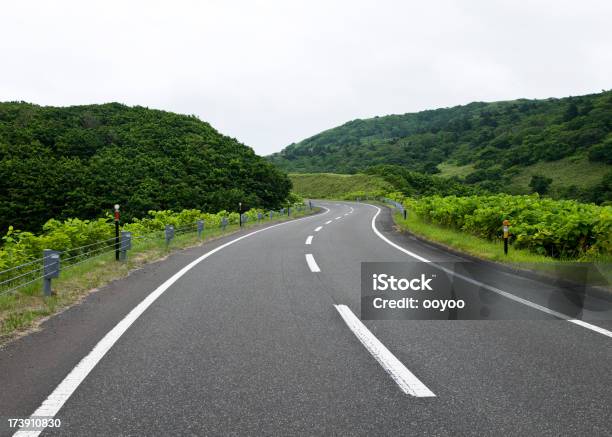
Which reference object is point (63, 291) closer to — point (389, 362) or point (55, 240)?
point (55, 240)

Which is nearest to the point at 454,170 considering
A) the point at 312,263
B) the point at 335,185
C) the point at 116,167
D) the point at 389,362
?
the point at 335,185

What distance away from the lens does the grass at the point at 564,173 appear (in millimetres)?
75062

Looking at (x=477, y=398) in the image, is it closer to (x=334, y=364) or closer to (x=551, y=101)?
(x=334, y=364)

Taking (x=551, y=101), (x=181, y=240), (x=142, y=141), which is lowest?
(x=181, y=240)

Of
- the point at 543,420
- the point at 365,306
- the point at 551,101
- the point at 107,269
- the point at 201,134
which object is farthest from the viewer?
the point at 551,101

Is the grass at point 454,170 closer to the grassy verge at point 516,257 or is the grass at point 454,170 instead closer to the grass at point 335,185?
the grass at point 335,185

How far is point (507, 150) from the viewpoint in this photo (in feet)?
382

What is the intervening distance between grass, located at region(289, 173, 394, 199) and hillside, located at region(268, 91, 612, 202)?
21.0 metres

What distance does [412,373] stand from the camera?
13.3 feet

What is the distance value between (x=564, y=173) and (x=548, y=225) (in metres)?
83.8

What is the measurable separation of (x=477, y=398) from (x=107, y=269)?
8755mm

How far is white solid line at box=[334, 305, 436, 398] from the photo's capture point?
370cm

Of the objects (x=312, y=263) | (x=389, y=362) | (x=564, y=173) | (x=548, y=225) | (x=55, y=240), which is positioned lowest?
(x=312, y=263)

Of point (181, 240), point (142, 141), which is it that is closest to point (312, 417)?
point (181, 240)
